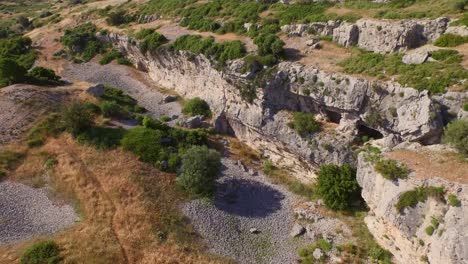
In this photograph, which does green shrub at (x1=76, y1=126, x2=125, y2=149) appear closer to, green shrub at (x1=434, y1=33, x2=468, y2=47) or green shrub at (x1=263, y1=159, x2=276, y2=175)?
green shrub at (x1=263, y1=159, x2=276, y2=175)

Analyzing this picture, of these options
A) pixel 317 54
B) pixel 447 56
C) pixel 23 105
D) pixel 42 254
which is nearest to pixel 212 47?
pixel 317 54

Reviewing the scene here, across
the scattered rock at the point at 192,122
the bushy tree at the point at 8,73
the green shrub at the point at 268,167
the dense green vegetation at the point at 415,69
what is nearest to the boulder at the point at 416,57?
the dense green vegetation at the point at 415,69

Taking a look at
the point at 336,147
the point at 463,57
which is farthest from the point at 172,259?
the point at 463,57

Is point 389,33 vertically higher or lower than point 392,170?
higher

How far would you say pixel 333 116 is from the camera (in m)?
36.8

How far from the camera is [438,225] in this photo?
22.2 meters

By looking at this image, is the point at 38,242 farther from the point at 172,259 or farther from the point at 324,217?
the point at 324,217

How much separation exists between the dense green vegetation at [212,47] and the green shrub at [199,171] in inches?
577

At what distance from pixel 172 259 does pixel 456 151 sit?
2495 cm

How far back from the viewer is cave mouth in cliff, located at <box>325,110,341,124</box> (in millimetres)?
36381

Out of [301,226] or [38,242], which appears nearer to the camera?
[38,242]

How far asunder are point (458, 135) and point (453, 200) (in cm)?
610

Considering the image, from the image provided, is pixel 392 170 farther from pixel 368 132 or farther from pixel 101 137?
pixel 101 137

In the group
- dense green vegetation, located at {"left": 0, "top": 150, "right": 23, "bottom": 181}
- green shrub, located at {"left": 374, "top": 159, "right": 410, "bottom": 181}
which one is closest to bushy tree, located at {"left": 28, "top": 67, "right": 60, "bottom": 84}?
dense green vegetation, located at {"left": 0, "top": 150, "right": 23, "bottom": 181}
